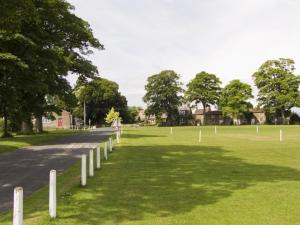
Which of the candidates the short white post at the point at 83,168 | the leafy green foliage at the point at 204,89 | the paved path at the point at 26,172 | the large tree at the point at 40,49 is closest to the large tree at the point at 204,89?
the leafy green foliage at the point at 204,89

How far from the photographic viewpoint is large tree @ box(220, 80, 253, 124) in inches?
4852

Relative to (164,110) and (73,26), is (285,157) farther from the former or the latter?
(164,110)

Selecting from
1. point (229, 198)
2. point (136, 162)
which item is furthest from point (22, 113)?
point (229, 198)

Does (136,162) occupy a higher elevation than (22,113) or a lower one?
lower

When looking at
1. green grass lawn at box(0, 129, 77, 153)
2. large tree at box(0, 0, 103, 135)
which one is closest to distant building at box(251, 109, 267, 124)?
large tree at box(0, 0, 103, 135)

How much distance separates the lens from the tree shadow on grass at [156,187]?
998 centimetres

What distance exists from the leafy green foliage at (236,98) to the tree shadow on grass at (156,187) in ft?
340

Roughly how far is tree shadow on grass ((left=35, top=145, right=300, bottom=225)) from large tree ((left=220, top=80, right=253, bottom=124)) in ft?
340

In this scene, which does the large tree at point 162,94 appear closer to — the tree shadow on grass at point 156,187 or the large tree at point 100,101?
the large tree at point 100,101

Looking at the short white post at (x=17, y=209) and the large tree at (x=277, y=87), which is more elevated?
the large tree at (x=277, y=87)

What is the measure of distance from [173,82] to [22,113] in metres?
92.5

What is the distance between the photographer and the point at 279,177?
15805 mm

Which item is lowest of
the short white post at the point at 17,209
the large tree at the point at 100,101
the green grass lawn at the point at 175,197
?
the green grass lawn at the point at 175,197

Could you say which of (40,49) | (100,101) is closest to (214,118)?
(100,101)
